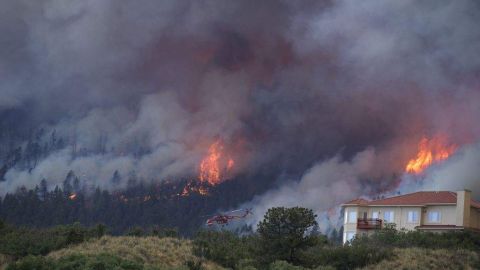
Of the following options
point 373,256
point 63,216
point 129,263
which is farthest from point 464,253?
point 63,216

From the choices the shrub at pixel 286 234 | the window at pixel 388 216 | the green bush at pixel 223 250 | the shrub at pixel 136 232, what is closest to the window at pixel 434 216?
the window at pixel 388 216

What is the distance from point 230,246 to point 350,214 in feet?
73.6

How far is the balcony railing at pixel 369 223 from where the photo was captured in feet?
253

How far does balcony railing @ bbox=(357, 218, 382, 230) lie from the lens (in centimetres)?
7699

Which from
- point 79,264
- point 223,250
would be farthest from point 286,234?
point 79,264

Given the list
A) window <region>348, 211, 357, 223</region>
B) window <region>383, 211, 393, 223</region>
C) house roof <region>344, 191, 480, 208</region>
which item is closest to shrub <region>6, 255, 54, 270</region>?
window <region>348, 211, 357, 223</region>

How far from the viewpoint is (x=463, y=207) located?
233 feet

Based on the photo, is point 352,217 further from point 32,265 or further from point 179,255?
point 32,265

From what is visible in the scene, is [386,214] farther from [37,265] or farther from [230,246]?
[37,265]

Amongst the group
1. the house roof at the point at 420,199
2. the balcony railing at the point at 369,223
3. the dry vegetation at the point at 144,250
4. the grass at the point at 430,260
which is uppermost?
the house roof at the point at 420,199

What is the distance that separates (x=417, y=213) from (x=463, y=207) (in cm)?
581

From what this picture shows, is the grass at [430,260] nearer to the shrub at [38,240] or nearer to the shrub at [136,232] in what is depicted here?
the shrub at [38,240]

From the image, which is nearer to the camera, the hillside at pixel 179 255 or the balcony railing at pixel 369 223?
the hillside at pixel 179 255

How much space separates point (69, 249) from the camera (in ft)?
176
